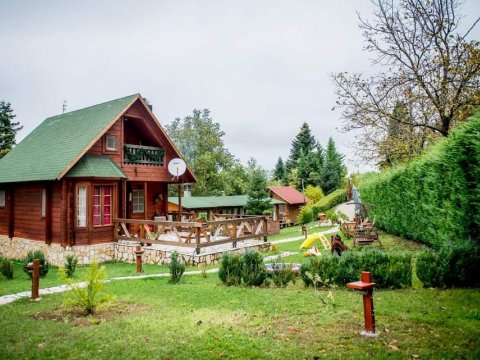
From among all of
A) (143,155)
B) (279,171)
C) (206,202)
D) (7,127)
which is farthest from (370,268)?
(279,171)

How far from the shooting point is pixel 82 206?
1567cm

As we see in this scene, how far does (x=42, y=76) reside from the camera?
21.7 meters

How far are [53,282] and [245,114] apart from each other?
57069 mm

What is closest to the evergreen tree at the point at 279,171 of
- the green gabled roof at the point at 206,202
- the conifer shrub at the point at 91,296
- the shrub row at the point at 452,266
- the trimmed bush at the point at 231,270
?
the green gabled roof at the point at 206,202

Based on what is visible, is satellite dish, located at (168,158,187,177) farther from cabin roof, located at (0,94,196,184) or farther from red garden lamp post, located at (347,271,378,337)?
red garden lamp post, located at (347,271,378,337)

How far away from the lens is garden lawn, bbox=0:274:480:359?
5012 millimetres

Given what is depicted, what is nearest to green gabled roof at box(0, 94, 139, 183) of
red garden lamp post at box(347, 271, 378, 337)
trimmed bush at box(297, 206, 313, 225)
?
red garden lamp post at box(347, 271, 378, 337)

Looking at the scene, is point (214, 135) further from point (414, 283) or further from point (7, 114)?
point (414, 283)

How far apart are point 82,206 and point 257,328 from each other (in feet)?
39.7

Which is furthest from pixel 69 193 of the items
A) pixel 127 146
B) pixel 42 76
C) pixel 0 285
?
pixel 42 76

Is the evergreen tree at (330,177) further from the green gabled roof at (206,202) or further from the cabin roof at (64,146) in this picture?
the cabin roof at (64,146)

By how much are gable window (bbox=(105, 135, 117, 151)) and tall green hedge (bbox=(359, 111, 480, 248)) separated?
42.4ft

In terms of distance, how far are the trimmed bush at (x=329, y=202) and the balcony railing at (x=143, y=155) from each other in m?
25.2

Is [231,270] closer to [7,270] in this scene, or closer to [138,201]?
[7,270]
